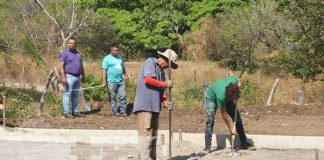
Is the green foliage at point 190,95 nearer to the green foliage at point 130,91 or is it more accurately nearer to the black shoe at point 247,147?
the green foliage at point 130,91

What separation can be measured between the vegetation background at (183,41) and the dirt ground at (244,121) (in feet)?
3.85

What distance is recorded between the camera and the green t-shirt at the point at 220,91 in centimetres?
917

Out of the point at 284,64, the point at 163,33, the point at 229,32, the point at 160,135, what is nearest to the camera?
the point at 160,135

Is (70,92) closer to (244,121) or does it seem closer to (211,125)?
(244,121)

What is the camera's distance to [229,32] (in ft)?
104

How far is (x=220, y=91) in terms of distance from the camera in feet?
30.2

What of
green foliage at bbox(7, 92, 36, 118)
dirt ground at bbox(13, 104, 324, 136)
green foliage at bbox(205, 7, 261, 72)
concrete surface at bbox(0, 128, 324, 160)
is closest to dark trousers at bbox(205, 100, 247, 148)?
concrete surface at bbox(0, 128, 324, 160)

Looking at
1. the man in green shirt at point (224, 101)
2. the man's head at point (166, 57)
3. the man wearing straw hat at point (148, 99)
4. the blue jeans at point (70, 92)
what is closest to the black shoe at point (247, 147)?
the man in green shirt at point (224, 101)

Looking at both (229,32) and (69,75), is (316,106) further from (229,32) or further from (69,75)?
(229,32)

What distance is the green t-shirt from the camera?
361 inches

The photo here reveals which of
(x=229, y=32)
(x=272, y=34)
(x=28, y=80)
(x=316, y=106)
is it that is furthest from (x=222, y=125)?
(x=229, y=32)

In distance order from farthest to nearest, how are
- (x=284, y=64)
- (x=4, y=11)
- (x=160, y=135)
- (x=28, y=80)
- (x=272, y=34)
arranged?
(x=4, y=11)
(x=272, y=34)
(x=28, y=80)
(x=284, y=64)
(x=160, y=135)

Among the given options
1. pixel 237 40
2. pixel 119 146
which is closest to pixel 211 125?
pixel 119 146

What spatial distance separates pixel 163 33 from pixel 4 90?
28094mm
